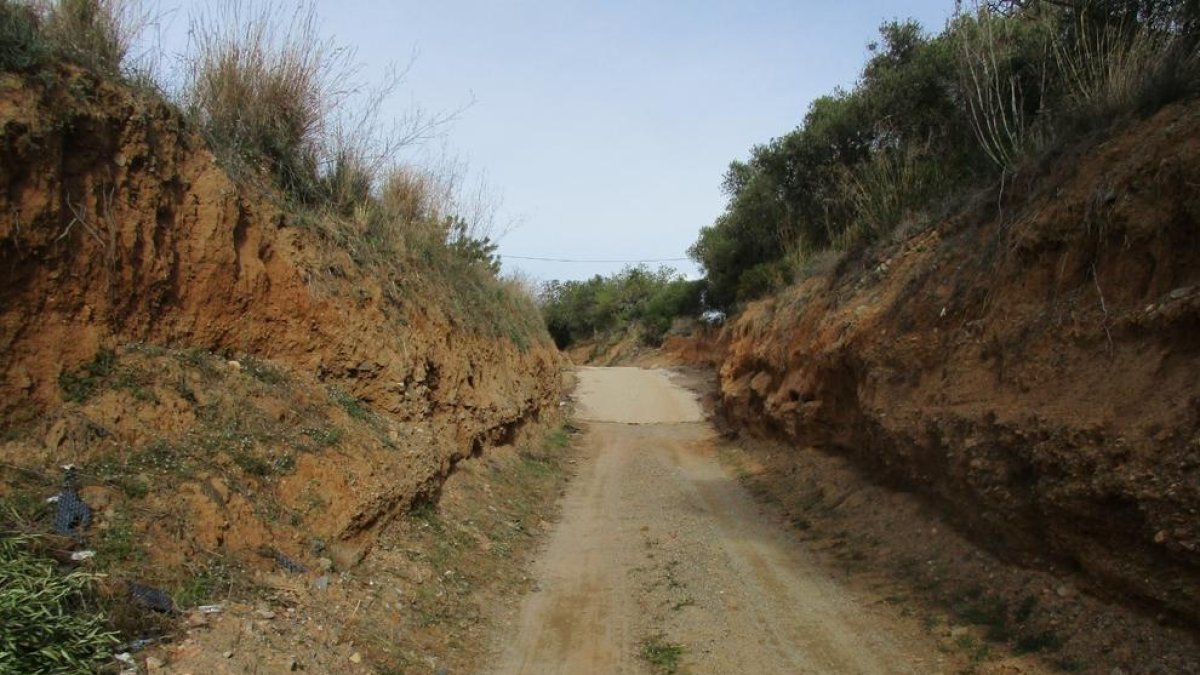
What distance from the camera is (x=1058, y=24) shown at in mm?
11875

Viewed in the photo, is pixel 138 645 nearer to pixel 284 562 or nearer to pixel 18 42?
pixel 284 562

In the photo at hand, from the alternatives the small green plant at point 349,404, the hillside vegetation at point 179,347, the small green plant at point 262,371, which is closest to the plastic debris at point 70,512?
the hillside vegetation at point 179,347

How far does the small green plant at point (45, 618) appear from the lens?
12.1ft

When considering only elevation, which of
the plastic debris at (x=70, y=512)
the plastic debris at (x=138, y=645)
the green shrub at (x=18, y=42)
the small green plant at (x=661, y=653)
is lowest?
the small green plant at (x=661, y=653)

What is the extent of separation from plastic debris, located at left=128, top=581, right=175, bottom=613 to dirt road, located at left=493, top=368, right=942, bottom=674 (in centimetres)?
247

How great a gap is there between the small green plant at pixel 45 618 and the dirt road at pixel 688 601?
115 inches

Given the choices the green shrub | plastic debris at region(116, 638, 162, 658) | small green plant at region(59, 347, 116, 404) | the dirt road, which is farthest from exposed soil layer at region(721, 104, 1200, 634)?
the green shrub

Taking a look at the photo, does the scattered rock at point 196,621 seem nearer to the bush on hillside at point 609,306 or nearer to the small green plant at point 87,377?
the small green plant at point 87,377

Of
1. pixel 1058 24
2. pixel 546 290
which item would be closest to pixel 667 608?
pixel 1058 24

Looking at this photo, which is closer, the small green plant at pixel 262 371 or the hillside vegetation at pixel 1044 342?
the hillside vegetation at pixel 1044 342

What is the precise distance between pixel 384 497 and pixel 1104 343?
670cm

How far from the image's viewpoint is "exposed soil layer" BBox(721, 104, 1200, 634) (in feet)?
18.3

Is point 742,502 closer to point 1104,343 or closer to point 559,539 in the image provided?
point 559,539

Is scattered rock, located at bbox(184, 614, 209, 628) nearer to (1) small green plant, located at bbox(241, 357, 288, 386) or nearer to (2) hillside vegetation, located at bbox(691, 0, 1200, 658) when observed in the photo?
(1) small green plant, located at bbox(241, 357, 288, 386)
